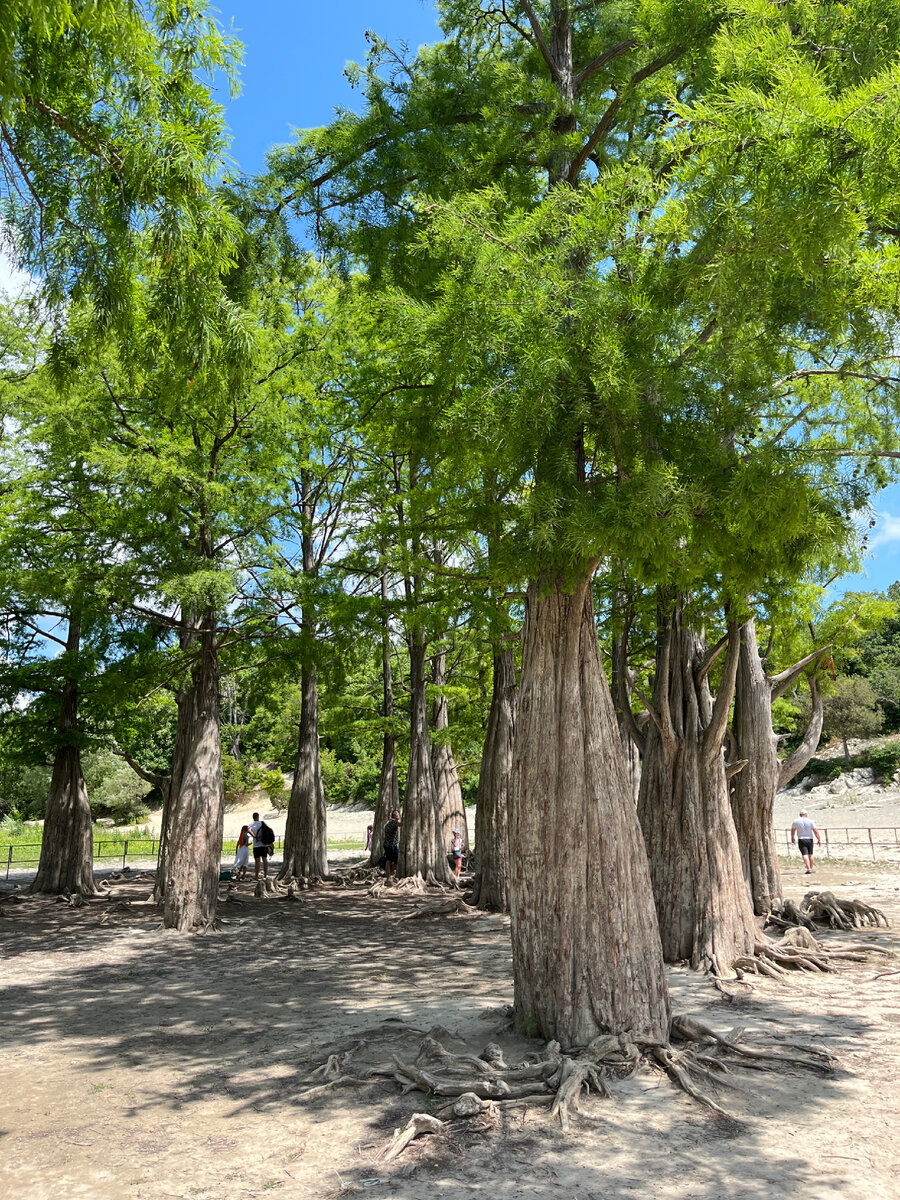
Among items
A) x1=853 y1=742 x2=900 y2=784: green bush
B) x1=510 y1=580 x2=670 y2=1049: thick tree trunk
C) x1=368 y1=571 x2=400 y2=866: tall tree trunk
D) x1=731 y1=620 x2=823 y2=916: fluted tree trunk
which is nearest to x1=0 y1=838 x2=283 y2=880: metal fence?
x1=368 y1=571 x2=400 y2=866: tall tree trunk

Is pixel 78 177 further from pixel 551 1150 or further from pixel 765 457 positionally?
pixel 551 1150

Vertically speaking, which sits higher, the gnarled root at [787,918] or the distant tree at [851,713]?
the distant tree at [851,713]

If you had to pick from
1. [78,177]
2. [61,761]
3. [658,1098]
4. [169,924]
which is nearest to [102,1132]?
[658,1098]

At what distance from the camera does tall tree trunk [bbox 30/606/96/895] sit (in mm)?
18688

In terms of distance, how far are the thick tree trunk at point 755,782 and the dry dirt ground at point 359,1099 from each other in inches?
101

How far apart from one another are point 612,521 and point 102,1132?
5471 millimetres

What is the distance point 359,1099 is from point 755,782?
895cm

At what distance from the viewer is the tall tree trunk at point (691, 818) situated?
34.4ft

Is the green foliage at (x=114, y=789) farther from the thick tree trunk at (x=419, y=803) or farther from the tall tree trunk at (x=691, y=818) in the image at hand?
the tall tree trunk at (x=691, y=818)

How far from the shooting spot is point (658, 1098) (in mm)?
5863

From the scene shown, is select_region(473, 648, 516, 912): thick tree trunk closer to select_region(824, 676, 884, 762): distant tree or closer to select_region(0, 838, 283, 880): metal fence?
select_region(0, 838, 283, 880): metal fence

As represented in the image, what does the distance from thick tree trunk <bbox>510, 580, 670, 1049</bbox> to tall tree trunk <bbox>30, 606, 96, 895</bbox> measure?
45.9 feet

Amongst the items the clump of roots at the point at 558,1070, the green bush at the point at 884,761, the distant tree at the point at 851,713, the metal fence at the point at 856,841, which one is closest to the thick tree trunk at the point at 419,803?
the metal fence at the point at 856,841

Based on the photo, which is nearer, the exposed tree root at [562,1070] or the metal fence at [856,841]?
A: the exposed tree root at [562,1070]
